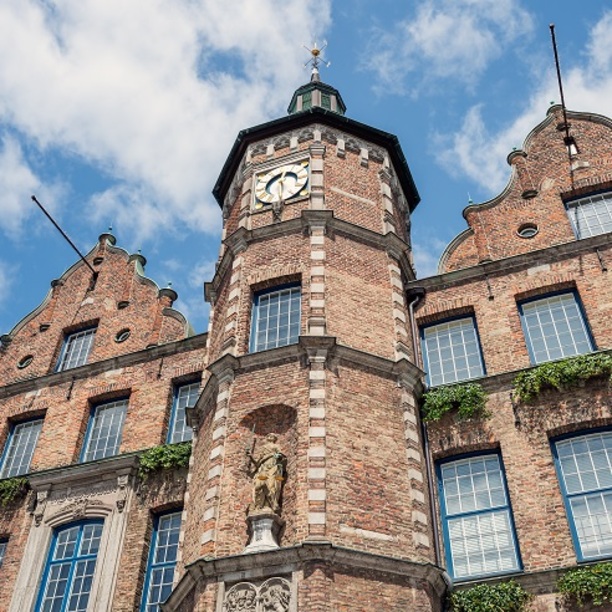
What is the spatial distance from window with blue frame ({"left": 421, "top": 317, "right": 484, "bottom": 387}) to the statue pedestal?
213 inches

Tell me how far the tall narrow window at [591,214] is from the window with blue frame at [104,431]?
39.0ft

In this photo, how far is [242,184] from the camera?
21.3 m

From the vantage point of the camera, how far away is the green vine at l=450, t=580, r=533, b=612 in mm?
12945

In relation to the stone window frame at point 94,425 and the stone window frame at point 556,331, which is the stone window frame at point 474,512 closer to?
the stone window frame at point 556,331

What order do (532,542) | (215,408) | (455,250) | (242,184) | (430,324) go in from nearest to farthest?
1. (532,542)
2. (215,408)
3. (430,324)
4. (455,250)
5. (242,184)

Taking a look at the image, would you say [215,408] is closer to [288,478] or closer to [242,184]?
[288,478]

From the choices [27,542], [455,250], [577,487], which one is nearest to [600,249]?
[455,250]

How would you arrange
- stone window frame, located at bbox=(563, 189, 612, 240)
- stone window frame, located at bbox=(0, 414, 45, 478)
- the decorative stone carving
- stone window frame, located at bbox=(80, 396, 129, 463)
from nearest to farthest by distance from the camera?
the decorative stone carving, stone window frame, located at bbox=(563, 189, 612, 240), stone window frame, located at bbox=(80, 396, 129, 463), stone window frame, located at bbox=(0, 414, 45, 478)

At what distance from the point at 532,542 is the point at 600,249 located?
7047mm

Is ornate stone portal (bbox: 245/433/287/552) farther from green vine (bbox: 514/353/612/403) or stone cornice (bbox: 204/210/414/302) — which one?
stone cornice (bbox: 204/210/414/302)

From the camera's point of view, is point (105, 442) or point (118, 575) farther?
point (105, 442)

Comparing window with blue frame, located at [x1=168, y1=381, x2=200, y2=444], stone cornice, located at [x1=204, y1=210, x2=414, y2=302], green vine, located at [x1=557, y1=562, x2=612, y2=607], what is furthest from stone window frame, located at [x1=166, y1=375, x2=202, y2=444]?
green vine, located at [x1=557, y1=562, x2=612, y2=607]

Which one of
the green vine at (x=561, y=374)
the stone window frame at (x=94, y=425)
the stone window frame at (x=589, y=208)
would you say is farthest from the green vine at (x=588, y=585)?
the stone window frame at (x=94, y=425)

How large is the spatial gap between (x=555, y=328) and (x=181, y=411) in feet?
29.1
